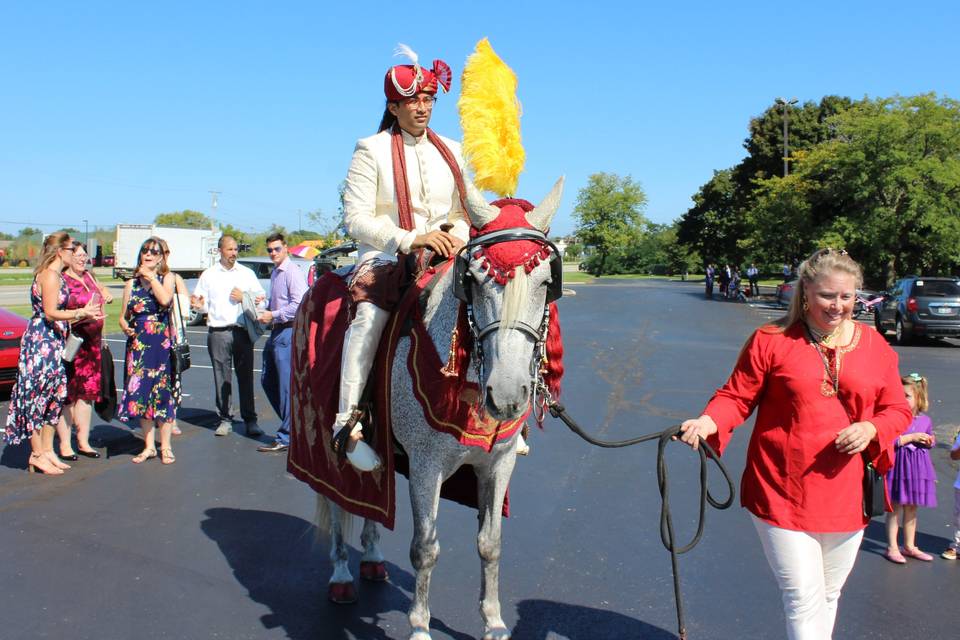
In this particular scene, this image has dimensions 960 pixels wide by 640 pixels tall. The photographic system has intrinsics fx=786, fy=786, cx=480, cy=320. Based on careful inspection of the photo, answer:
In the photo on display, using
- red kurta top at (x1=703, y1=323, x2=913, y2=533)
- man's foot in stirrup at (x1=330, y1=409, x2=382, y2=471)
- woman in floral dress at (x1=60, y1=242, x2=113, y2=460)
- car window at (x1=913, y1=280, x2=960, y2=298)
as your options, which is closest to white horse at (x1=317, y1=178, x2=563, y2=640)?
man's foot in stirrup at (x1=330, y1=409, x2=382, y2=471)

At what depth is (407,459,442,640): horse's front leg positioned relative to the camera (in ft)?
12.6

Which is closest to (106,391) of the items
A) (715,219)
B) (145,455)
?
(145,455)

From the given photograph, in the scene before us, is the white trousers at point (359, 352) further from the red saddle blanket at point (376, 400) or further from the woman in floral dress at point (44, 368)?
the woman in floral dress at point (44, 368)

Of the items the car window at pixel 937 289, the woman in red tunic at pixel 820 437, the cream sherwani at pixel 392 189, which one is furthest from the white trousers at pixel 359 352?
the car window at pixel 937 289

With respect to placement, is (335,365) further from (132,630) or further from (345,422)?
(132,630)

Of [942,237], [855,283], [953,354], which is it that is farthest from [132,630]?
[942,237]

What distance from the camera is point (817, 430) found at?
334 cm

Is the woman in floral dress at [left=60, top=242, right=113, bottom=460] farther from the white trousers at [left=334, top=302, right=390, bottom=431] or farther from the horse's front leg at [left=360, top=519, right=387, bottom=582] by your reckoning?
the white trousers at [left=334, top=302, right=390, bottom=431]

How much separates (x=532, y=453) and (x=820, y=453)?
16.1ft

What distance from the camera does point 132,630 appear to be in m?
4.23

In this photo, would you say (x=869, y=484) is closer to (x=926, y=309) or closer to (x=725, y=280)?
(x=926, y=309)

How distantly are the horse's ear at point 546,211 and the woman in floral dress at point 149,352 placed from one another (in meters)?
5.45

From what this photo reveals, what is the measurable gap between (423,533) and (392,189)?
1.81 meters

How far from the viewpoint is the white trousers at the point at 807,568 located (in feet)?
10.9
